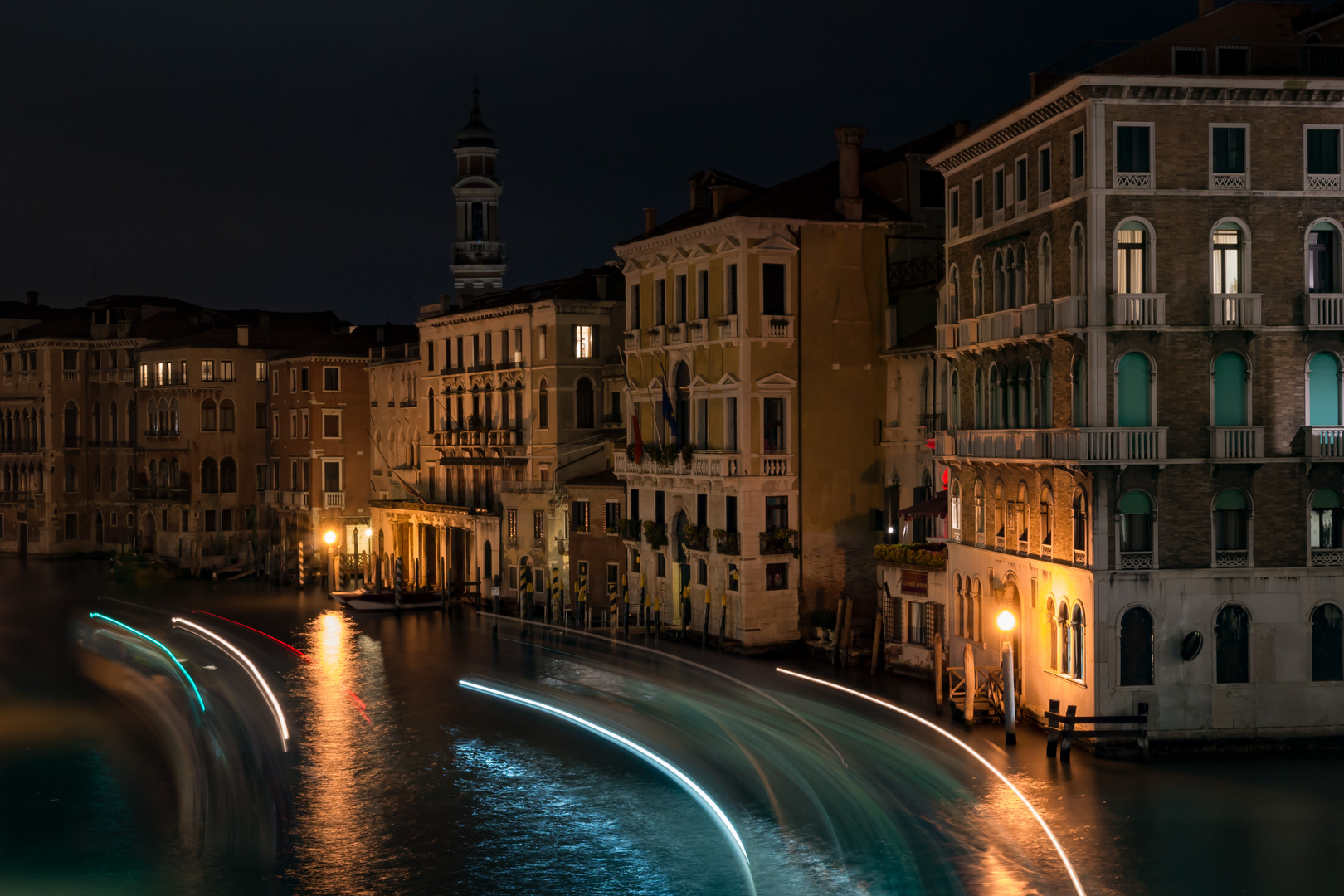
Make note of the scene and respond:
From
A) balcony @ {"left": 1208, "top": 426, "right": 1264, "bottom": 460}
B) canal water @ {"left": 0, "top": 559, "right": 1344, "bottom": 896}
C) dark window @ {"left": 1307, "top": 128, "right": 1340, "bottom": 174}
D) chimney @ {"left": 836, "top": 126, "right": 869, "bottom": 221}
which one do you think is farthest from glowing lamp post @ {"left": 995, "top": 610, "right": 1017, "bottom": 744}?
chimney @ {"left": 836, "top": 126, "right": 869, "bottom": 221}

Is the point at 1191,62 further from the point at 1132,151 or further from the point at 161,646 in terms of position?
the point at 161,646

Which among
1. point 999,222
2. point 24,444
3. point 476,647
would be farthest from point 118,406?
point 999,222

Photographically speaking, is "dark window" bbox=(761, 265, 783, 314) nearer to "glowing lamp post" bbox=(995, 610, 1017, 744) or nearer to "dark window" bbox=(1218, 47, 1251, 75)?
"glowing lamp post" bbox=(995, 610, 1017, 744)

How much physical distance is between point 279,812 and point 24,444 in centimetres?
7319

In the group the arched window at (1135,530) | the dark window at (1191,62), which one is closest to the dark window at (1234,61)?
the dark window at (1191,62)

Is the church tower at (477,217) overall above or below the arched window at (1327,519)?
above

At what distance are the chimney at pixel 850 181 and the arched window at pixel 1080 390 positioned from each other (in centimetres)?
1587

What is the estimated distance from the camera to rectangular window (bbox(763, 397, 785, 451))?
44312 millimetres

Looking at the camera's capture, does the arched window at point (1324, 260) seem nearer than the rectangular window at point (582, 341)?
Yes

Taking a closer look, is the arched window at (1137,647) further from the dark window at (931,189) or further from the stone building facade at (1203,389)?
the dark window at (931,189)

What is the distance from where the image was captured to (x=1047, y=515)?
103 feet

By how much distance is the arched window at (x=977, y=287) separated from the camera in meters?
34.9

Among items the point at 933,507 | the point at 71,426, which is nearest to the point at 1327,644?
the point at 933,507

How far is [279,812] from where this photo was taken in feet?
86.0
